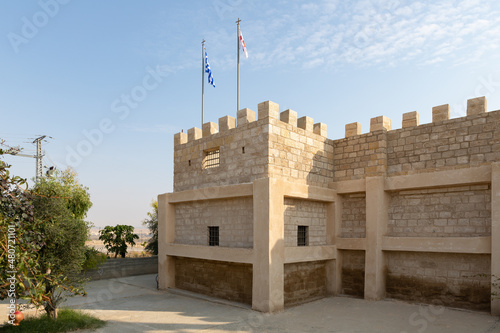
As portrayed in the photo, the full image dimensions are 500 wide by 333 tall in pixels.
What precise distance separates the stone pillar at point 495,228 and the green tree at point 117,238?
19298 millimetres

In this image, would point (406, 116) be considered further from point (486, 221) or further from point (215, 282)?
point (215, 282)

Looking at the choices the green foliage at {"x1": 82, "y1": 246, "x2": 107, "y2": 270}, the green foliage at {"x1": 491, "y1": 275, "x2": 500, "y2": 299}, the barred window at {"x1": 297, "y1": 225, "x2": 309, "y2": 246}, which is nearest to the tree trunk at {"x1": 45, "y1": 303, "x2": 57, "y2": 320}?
the green foliage at {"x1": 82, "y1": 246, "x2": 107, "y2": 270}

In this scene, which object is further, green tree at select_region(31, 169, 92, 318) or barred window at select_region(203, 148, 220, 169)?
barred window at select_region(203, 148, 220, 169)

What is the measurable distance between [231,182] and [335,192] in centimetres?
409

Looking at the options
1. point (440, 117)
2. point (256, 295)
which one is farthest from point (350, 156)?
point (256, 295)

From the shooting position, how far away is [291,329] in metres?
9.86

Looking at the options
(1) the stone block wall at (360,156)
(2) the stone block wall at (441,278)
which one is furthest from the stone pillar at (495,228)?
(1) the stone block wall at (360,156)

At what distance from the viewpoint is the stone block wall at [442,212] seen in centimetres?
1153

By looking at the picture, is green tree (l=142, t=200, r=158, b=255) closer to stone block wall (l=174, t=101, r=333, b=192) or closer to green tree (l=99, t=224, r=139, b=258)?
green tree (l=99, t=224, r=139, b=258)

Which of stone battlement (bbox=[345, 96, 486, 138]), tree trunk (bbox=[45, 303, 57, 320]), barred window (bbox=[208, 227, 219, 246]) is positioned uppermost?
stone battlement (bbox=[345, 96, 486, 138])

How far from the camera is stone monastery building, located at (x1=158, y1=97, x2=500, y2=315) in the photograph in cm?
1157

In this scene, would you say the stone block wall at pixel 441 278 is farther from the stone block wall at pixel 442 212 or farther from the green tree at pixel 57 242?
the green tree at pixel 57 242

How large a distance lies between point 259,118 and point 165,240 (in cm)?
702

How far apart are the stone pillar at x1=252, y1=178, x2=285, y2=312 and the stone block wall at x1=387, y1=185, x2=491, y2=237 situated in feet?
14.5
